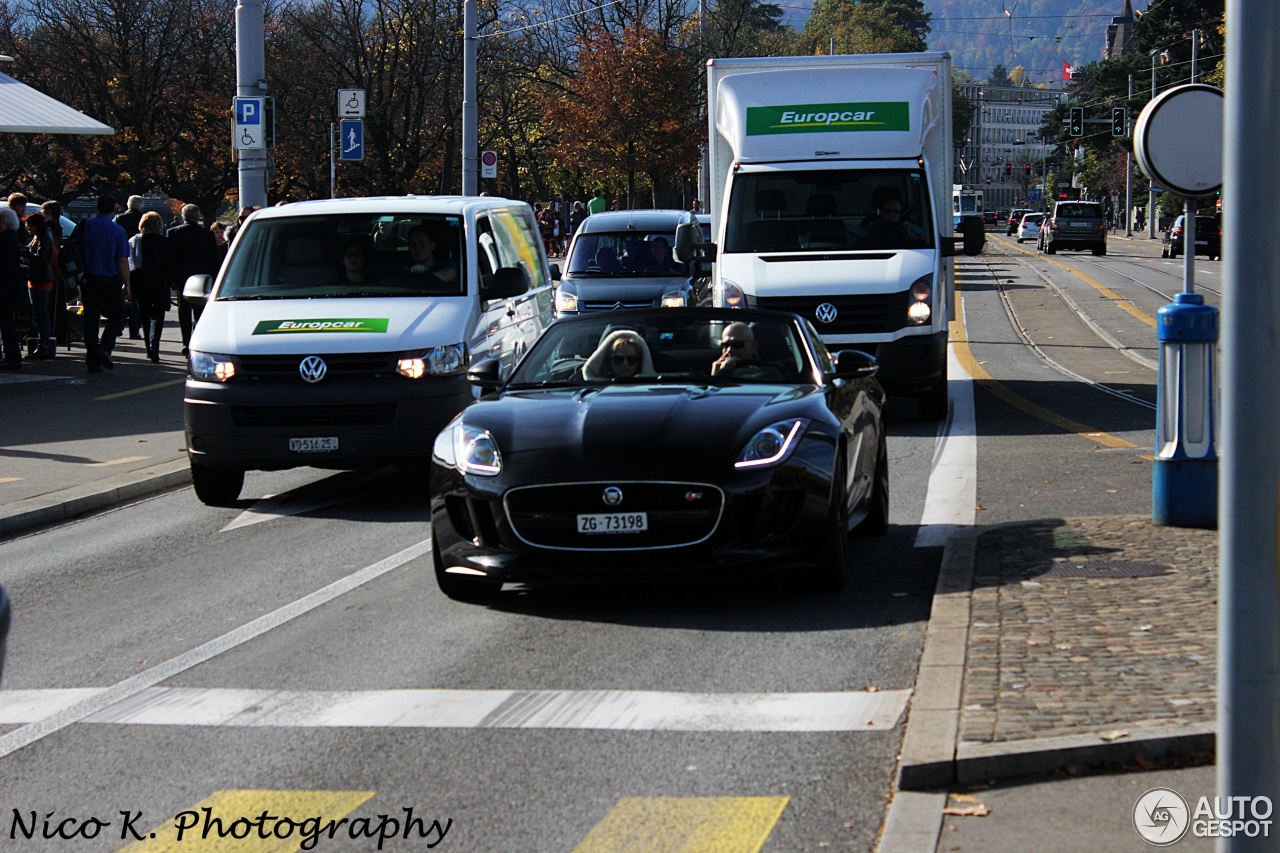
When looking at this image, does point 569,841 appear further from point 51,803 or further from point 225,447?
point 225,447

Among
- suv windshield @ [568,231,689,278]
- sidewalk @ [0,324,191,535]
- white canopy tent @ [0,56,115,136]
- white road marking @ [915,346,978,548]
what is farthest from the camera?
suv windshield @ [568,231,689,278]

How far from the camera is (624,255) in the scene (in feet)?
72.7

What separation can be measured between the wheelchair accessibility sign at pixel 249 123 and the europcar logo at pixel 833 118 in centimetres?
579

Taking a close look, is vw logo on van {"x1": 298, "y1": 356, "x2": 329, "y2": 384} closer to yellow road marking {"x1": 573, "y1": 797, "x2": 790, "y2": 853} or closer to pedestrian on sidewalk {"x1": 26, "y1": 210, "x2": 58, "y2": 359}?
yellow road marking {"x1": 573, "y1": 797, "x2": 790, "y2": 853}

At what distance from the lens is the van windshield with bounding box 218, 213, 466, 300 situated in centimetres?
1237

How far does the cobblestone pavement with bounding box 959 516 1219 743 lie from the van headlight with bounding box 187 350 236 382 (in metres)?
5.10

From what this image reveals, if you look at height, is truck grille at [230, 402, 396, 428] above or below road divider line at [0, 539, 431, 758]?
above

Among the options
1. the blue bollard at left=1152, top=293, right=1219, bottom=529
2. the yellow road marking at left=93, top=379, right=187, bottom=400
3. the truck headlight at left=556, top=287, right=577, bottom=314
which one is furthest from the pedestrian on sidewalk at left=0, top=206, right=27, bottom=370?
the blue bollard at left=1152, top=293, right=1219, bottom=529

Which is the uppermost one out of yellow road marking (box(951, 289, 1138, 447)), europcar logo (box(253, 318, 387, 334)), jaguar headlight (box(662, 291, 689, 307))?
jaguar headlight (box(662, 291, 689, 307))

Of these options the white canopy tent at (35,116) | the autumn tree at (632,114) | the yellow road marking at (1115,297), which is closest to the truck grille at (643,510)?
the white canopy tent at (35,116)

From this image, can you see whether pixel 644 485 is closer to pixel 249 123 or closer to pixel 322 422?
pixel 322 422

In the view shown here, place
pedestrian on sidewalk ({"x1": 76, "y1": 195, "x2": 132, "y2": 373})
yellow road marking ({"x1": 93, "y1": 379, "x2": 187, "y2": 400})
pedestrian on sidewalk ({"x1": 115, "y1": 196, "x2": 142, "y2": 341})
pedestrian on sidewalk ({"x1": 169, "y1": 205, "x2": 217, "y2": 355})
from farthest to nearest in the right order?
pedestrian on sidewalk ({"x1": 115, "y1": 196, "x2": 142, "y2": 341}), pedestrian on sidewalk ({"x1": 169, "y1": 205, "x2": 217, "y2": 355}), pedestrian on sidewalk ({"x1": 76, "y1": 195, "x2": 132, "y2": 373}), yellow road marking ({"x1": 93, "y1": 379, "x2": 187, "y2": 400})

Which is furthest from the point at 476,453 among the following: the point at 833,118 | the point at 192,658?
the point at 833,118

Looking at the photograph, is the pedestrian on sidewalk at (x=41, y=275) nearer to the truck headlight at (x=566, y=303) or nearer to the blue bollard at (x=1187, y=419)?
the truck headlight at (x=566, y=303)
